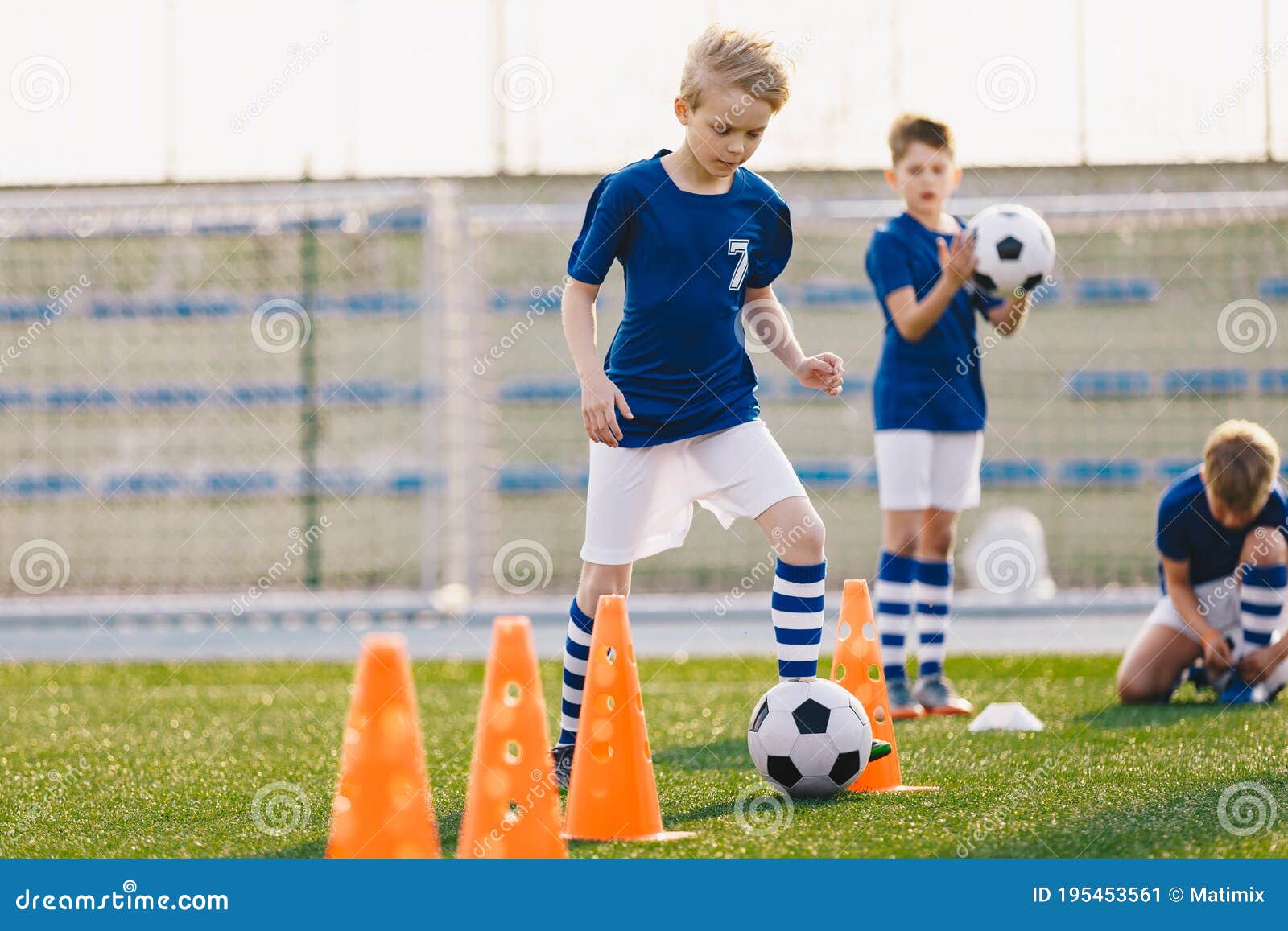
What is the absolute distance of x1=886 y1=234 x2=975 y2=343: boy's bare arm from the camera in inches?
171

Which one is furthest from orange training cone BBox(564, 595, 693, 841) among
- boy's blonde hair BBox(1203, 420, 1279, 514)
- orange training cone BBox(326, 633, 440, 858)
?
boy's blonde hair BBox(1203, 420, 1279, 514)

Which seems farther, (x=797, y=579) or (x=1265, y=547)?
(x=1265, y=547)

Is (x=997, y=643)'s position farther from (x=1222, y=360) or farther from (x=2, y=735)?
(x=2, y=735)

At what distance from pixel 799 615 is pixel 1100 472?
7.65m

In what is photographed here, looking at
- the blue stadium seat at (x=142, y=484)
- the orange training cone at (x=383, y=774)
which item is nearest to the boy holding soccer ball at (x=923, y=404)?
the orange training cone at (x=383, y=774)

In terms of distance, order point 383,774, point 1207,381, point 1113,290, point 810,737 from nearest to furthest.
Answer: point 383,774 → point 810,737 → point 1207,381 → point 1113,290

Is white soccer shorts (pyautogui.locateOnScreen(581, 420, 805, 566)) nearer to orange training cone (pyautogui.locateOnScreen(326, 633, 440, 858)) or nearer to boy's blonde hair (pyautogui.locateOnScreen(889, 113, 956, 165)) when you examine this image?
orange training cone (pyautogui.locateOnScreen(326, 633, 440, 858))

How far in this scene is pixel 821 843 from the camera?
2.65m

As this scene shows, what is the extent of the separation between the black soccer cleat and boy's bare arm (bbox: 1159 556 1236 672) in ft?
8.24

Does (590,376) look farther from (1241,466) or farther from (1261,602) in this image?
(1261,602)

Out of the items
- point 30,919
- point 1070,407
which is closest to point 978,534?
point 1070,407

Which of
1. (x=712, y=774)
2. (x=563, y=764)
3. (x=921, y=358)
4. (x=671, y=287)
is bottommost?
(x=712, y=774)

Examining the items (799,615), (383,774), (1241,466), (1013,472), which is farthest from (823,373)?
(1013,472)

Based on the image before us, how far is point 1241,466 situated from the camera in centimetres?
462
